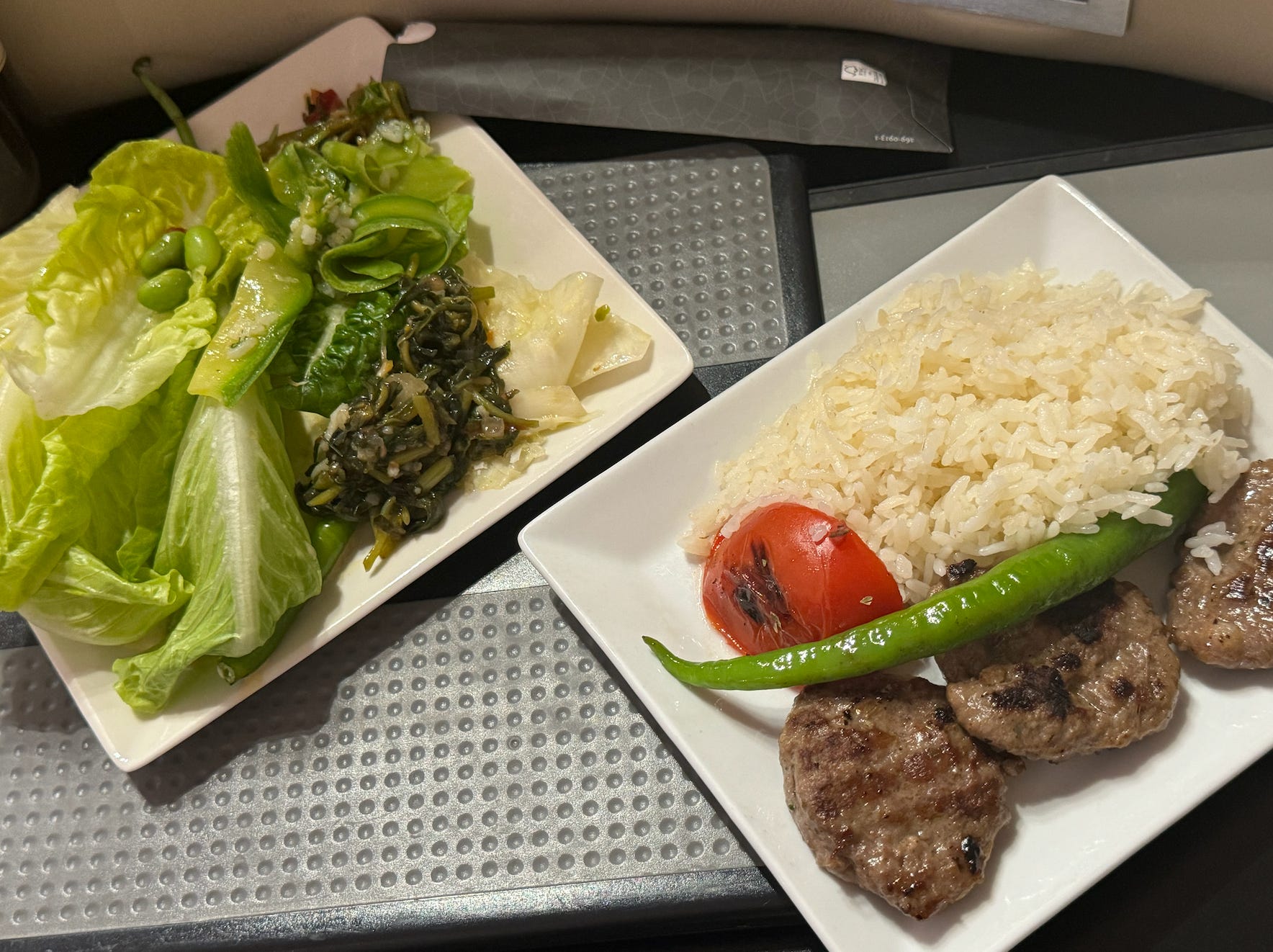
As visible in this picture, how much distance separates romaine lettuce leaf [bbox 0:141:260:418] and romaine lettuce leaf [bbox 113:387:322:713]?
0.16 m

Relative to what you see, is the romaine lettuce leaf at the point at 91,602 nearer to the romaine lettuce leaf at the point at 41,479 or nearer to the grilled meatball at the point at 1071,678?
the romaine lettuce leaf at the point at 41,479

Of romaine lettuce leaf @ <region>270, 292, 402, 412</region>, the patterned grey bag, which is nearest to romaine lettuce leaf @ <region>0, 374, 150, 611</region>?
romaine lettuce leaf @ <region>270, 292, 402, 412</region>

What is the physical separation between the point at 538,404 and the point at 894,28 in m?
1.33

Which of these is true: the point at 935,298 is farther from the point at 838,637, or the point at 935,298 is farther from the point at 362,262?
the point at 362,262

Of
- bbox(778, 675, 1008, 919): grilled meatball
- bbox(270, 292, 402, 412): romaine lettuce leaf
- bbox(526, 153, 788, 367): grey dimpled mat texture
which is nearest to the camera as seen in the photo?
bbox(778, 675, 1008, 919): grilled meatball

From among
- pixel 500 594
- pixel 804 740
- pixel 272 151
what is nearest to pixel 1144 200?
pixel 804 740

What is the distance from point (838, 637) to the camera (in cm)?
154

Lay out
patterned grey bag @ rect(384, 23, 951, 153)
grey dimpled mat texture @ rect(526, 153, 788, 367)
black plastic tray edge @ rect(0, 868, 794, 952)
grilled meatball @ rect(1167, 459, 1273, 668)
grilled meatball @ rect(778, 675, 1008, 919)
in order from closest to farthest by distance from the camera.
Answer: grilled meatball @ rect(778, 675, 1008, 919), grilled meatball @ rect(1167, 459, 1273, 668), black plastic tray edge @ rect(0, 868, 794, 952), grey dimpled mat texture @ rect(526, 153, 788, 367), patterned grey bag @ rect(384, 23, 951, 153)

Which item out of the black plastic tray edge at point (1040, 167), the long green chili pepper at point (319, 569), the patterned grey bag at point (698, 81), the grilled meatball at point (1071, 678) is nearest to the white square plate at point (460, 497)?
the long green chili pepper at point (319, 569)

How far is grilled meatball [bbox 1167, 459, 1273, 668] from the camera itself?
4.92ft

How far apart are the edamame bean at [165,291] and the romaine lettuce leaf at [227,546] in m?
0.27

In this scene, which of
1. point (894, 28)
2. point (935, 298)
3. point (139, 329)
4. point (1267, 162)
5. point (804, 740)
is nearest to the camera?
point (804, 740)

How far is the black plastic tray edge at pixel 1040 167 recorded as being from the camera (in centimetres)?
217

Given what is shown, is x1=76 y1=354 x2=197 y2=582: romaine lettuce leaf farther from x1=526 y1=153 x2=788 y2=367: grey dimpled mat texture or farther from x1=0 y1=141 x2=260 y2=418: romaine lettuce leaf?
x1=526 y1=153 x2=788 y2=367: grey dimpled mat texture
